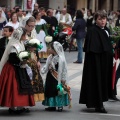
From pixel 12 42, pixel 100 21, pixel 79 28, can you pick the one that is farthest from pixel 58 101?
pixel 79 28

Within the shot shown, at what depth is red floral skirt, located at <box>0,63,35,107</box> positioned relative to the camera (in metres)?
9.55

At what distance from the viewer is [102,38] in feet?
32.8

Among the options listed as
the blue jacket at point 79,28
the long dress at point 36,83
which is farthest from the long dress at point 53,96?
the blue jacket at point 79,28

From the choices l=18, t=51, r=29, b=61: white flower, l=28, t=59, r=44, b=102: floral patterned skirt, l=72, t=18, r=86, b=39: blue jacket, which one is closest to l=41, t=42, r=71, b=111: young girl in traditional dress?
l=28, t=59, r=44, b=102: floral patterned skirt

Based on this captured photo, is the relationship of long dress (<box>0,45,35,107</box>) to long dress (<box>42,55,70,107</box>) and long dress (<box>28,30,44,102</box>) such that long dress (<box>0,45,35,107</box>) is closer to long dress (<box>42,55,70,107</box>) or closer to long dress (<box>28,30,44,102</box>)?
long dress (<box>28,30,44,102</box>)

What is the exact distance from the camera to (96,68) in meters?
10.1

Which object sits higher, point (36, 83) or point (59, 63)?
point (59, 63)

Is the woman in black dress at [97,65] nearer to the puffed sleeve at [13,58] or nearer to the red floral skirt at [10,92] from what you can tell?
the red floral skirt at [10,92]

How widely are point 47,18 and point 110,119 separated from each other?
35.1ft

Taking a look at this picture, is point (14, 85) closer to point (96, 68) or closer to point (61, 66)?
point (61, 66)

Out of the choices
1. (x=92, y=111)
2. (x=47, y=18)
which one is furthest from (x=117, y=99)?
(x=47, y=18)

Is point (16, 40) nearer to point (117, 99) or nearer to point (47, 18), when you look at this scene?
point (117, 99)

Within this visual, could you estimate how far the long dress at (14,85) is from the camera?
31.4 feet

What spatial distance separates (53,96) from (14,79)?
2.78 feet
